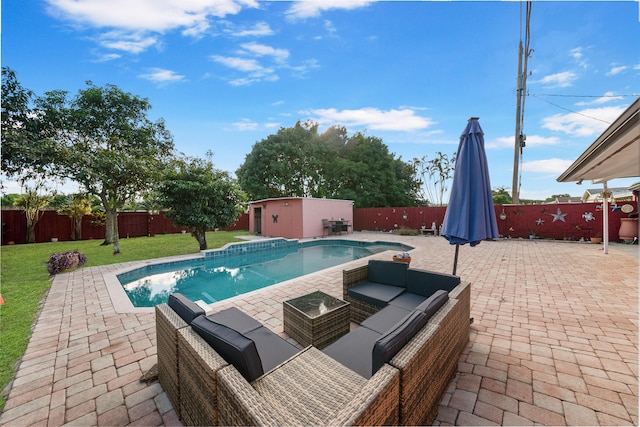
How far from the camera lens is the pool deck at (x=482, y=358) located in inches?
70.5

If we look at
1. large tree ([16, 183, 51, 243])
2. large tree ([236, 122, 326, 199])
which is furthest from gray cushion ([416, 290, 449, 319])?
large tree ([236, 122, 326, 199])

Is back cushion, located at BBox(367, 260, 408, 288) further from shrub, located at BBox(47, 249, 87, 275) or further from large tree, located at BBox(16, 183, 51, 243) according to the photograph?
large tree, located at BBox(16, 183, 51, 243)

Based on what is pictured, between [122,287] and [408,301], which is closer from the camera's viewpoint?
[408,301]

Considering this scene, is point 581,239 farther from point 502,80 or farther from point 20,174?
point 20,174

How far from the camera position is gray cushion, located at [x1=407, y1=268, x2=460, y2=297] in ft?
9.31

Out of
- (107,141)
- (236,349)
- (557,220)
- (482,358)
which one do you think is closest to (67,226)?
(107,141)

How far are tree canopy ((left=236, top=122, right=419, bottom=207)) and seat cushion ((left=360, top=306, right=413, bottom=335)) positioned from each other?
58.8 ft

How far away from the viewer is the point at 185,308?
73.6 inches

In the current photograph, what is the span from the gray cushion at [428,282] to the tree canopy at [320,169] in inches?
683

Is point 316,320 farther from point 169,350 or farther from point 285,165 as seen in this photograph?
point 285,165

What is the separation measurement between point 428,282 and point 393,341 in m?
1.93

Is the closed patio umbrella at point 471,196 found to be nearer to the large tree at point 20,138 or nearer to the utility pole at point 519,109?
the large tree at point 20,138

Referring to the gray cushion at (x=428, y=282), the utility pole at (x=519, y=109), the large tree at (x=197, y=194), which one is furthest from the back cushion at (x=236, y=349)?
the utility pole at (x=519, y=109)

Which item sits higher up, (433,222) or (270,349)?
(433,222)
